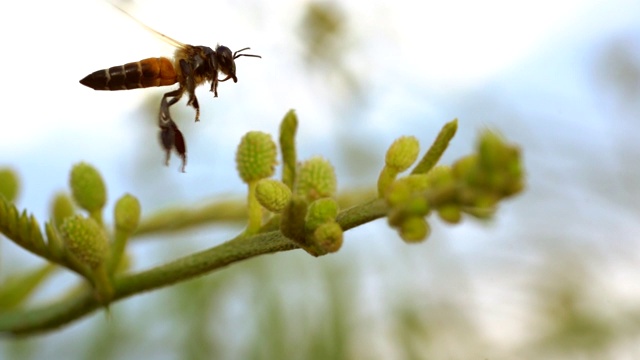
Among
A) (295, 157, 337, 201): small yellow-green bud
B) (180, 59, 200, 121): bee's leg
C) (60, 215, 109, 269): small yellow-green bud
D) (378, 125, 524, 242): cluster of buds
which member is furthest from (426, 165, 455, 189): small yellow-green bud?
(180, 59, 200, 121): bee's leg

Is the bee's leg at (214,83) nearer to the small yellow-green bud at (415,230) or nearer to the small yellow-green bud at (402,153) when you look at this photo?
the small yellow-green bud at (402,153)

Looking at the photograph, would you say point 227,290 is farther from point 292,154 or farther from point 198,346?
point 292,154

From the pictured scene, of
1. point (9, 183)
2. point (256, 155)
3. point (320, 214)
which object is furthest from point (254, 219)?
point (9, 183)

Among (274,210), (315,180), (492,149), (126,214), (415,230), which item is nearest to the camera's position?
(492,149)

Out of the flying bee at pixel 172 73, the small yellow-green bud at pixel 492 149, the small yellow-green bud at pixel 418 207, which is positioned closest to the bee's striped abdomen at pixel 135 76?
the flying bee at pixel 172 73

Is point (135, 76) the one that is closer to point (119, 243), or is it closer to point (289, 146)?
point (119, 243)

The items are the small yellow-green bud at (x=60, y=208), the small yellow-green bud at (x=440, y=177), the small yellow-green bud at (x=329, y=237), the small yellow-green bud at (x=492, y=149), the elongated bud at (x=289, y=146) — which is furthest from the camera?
the small yellow-green bud at (x=60, y=208)
